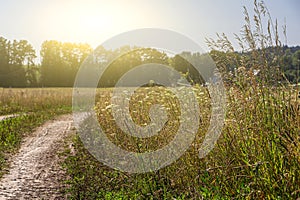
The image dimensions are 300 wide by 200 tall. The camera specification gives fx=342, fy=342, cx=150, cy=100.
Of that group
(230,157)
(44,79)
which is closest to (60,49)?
(44,79)

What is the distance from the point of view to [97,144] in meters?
8.07

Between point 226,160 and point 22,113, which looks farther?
point 22,113

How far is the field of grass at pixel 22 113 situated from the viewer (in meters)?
8.97

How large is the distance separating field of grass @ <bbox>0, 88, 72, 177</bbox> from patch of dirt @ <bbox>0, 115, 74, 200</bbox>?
0.30m

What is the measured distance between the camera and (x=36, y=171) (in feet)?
21.7

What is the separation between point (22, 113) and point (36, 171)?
896 cm

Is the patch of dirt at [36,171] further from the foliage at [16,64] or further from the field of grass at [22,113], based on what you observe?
the foliage at [16,64]

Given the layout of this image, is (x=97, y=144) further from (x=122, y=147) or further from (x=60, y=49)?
(x=60, y=49)

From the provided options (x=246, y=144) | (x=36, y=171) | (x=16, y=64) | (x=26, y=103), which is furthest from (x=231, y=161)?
(x=16, y=64)

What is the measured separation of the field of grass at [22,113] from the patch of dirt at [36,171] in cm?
30

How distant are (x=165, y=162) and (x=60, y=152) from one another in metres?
3.75

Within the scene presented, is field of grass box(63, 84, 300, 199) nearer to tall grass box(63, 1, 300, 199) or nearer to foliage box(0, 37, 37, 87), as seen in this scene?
tall grass box(63, 1, 300, 199)

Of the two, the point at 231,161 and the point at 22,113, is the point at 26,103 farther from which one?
the point at 231,161

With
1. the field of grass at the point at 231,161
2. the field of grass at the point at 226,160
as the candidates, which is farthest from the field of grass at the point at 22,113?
the field of grass at the point at 231,161
